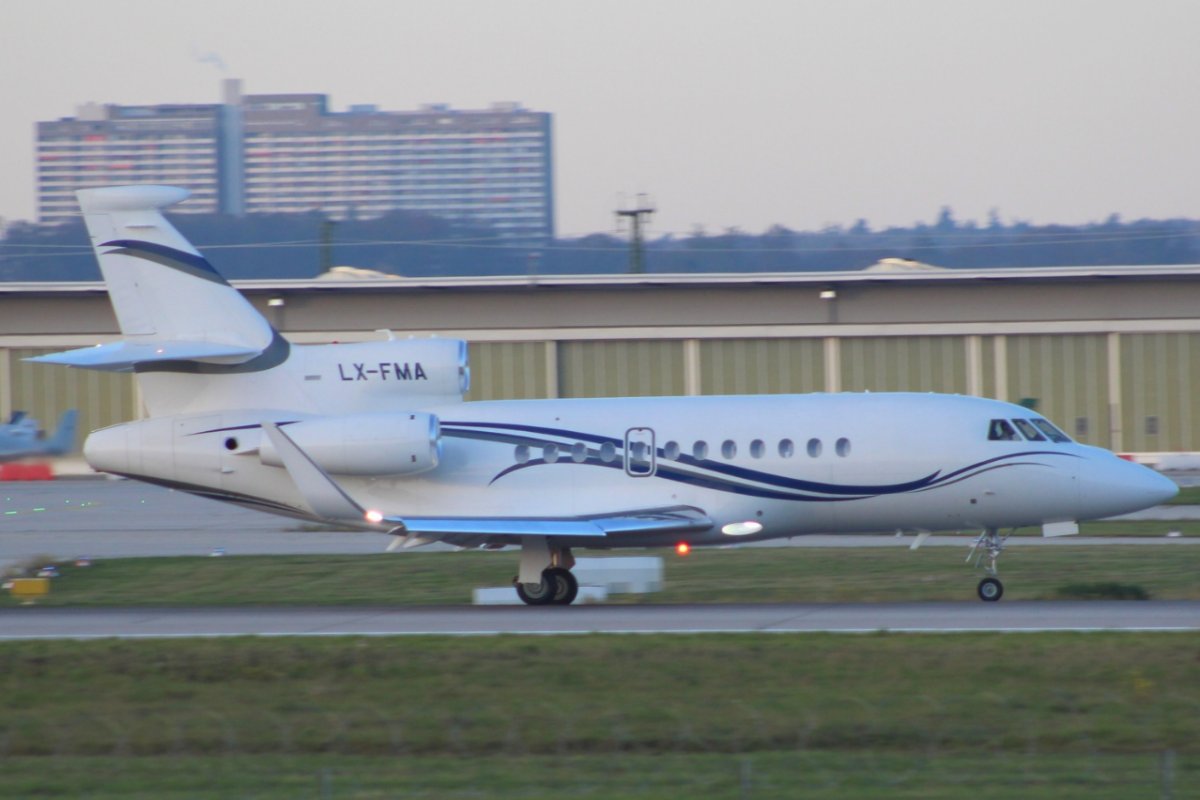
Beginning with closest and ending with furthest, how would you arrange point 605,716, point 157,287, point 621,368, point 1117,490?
point 605,716, point 1117,490, point 157,287, point 621,368

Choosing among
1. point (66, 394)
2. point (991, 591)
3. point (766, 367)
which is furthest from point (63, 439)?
point (66, 394)

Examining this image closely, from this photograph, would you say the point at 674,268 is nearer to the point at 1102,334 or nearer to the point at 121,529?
the point at 1102,334

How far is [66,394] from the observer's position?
173ft

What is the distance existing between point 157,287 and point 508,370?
27.4m

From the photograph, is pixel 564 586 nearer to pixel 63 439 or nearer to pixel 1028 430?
pixel 1028 430

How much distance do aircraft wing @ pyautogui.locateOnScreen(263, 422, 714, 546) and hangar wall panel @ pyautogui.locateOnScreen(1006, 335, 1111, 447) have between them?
29.8m

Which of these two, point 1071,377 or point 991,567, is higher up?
point 1071,377

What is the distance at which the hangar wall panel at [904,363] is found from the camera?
4944 cm

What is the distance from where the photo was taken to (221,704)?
16.0 m

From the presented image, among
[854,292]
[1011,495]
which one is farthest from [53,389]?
[1011,495]

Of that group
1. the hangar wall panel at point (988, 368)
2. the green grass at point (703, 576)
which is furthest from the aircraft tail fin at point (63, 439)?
the hangar wall panel at point (988, 368)

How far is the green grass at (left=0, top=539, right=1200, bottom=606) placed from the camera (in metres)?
24.7

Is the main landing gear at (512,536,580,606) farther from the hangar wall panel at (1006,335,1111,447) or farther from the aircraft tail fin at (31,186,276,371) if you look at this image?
the hangar wall panel at (1006,335,1111,447)

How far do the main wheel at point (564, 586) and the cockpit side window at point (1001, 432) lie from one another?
6802 millimetres
